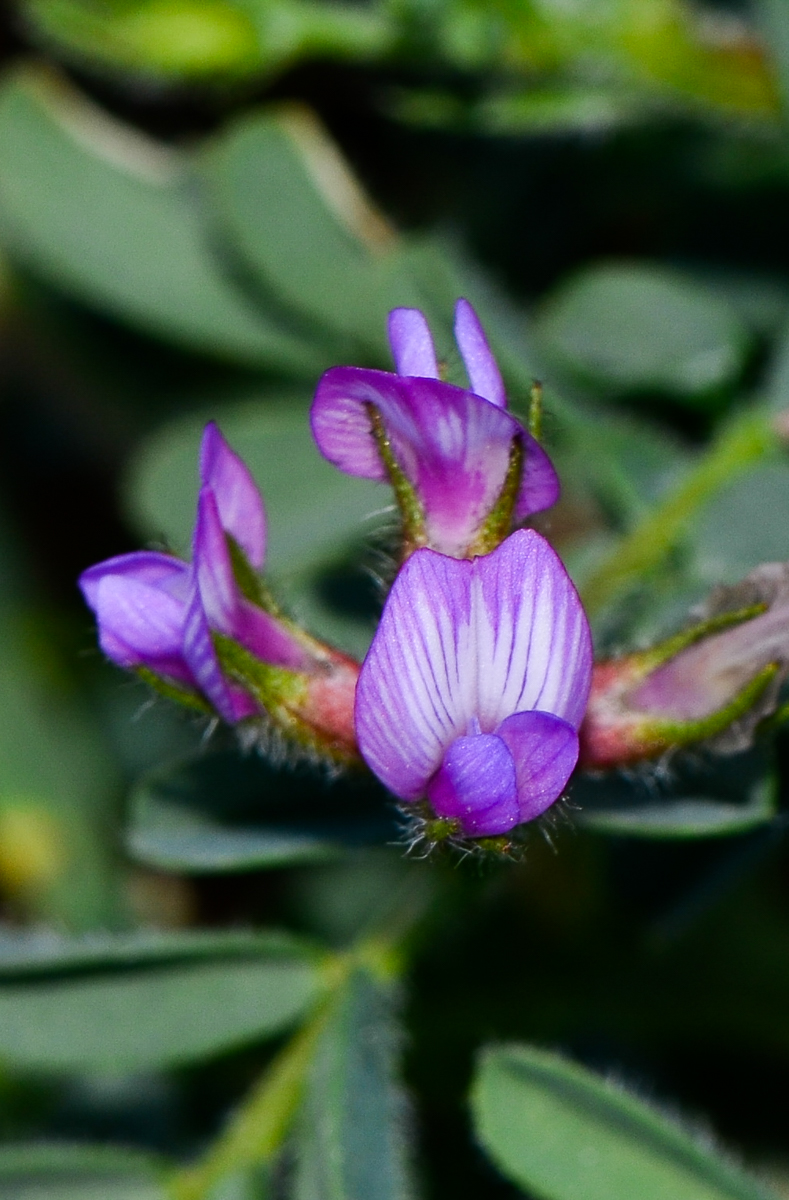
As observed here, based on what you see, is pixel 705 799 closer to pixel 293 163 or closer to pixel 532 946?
pixel 532 946

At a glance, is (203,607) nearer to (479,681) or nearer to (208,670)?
(208,670)

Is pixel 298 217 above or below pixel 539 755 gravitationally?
above

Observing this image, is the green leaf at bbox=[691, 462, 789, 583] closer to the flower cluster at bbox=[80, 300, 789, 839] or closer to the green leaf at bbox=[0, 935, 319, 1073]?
the flower cluster at bbox=[80, 300, 789, 839]

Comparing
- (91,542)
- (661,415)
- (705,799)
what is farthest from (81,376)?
(705,799)

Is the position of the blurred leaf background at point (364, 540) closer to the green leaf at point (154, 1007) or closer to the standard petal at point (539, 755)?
the green leaf at point (154, 1007)

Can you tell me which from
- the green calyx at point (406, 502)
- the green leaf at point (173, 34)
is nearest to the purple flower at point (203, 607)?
the green calyx at point (406, 502)

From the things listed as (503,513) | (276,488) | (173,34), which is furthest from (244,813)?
(173,34)
